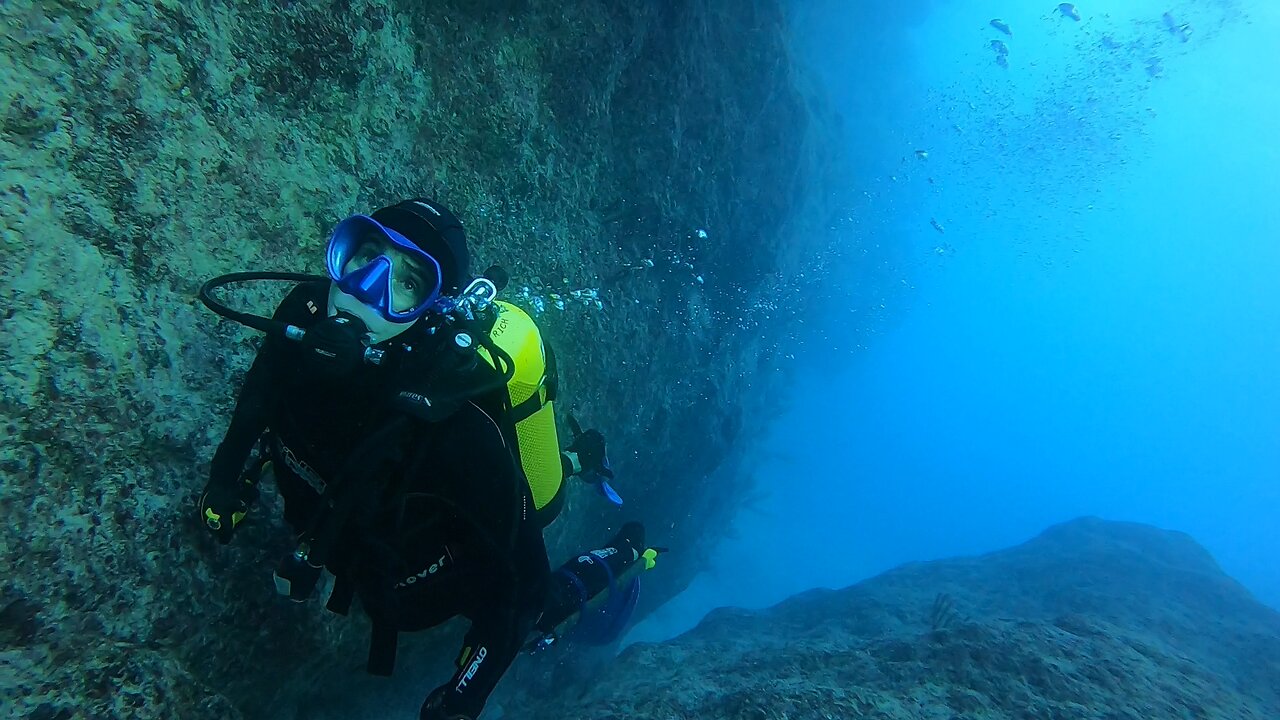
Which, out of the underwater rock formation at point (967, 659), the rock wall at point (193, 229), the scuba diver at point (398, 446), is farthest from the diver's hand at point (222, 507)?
the underwater rock formation at point (967, 659)

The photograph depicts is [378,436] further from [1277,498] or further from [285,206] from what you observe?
[1277,498]

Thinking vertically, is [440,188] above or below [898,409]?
below

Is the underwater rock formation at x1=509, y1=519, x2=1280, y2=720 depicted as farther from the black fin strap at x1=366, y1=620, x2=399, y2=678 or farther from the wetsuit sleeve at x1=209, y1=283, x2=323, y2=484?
the wetsuit sleeve at x1=209, y1=283, x2=323, y2=484

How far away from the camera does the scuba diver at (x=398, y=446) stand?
1965 mm

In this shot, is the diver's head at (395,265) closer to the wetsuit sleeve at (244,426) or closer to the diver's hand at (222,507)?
the wetsuit sleeve at (244,426)

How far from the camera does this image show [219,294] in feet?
10.1

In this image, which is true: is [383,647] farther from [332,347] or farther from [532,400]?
[332,347]

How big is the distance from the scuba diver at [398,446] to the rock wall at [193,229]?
0.54 meters

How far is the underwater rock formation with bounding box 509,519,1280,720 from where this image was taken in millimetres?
4758

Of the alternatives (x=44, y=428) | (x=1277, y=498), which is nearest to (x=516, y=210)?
(x=44, y=428)

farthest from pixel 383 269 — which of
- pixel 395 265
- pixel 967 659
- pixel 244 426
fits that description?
pixel 967 659

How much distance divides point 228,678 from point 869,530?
60.2 metres

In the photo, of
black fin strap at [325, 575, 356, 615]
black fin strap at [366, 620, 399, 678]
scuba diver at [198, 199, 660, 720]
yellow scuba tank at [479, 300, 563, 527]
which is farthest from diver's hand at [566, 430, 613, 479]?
black fin strap at [325, 575, 356, 615]

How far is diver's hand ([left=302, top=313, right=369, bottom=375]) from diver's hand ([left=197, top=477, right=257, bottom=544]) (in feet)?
3.26
